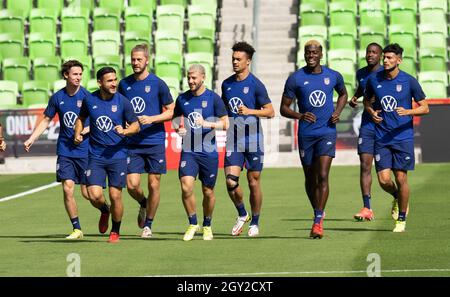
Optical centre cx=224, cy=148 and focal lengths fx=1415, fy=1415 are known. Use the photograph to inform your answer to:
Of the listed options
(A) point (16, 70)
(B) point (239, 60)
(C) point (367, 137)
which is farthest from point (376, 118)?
(A) point (16, 70)

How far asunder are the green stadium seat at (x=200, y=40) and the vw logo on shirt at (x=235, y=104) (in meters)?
17.8

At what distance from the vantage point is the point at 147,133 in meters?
18.2

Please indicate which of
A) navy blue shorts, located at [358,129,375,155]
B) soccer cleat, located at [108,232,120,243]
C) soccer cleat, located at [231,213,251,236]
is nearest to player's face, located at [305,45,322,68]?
soccer cleat, located at [231,213,251,236]

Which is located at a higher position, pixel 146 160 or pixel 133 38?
pixel 133 38

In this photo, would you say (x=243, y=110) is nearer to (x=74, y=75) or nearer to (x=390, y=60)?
(x=390, y=60)

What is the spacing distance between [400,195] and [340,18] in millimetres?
18147

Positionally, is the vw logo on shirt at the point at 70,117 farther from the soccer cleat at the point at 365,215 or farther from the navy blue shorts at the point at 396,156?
the soccer cleat at the point at 365,215

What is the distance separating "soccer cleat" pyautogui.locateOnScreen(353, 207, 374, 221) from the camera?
64.1ft

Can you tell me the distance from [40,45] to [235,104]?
19.0m

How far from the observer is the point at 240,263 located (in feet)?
48.8

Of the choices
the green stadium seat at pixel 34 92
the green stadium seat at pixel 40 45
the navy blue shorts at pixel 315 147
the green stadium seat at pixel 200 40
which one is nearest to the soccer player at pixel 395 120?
the navy blue shorts at pixel 315 147
